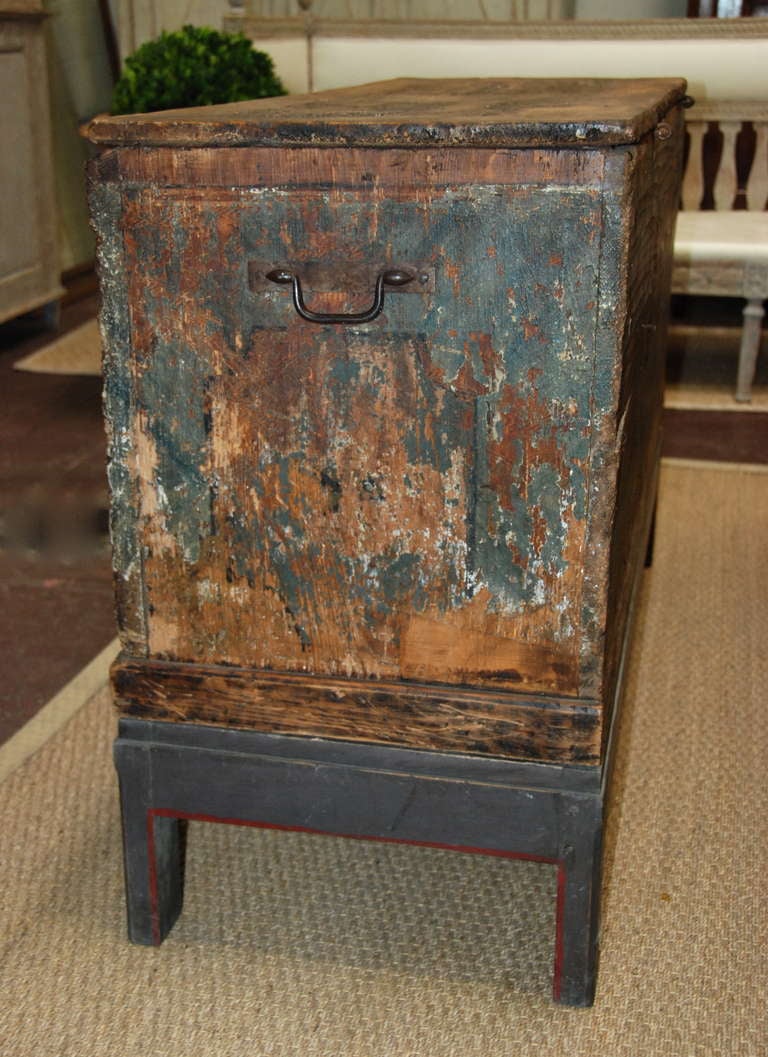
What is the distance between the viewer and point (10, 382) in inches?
145

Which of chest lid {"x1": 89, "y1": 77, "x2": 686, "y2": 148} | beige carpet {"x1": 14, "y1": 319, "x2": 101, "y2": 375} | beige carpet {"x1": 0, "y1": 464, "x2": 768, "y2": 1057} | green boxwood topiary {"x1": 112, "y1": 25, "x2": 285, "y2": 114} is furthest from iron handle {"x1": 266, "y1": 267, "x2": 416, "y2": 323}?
beige carpet {"x1": 14, "y1": 319, "x2": 101, "y2": 375}

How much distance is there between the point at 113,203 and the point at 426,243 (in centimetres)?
28

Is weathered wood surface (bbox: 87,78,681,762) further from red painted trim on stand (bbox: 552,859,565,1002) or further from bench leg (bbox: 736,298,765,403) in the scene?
bench leg (bbox: 736,298,765,403)

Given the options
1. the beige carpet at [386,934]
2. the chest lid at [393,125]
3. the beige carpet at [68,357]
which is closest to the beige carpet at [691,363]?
the beige carpet at [68,357]

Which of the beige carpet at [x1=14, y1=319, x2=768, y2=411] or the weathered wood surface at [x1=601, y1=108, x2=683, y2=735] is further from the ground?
the weathered wood surface at [x1=601, y1=108, x2=683, y2=735]

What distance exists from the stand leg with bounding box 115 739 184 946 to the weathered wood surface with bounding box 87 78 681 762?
66mm

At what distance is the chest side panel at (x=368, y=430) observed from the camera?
3.58 ft

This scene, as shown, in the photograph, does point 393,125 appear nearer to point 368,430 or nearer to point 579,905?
point 368,430

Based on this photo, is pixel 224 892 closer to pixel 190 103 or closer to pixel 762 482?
pixel 762 482

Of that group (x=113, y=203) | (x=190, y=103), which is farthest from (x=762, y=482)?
(x=113, y=203)

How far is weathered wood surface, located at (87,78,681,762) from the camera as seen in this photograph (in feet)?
3.55

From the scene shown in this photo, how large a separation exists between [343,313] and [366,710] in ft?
1.26

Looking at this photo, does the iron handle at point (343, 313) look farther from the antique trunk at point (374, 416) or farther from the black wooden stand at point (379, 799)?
the black wooden stand at point (379, 799)

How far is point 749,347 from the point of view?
3.39m
